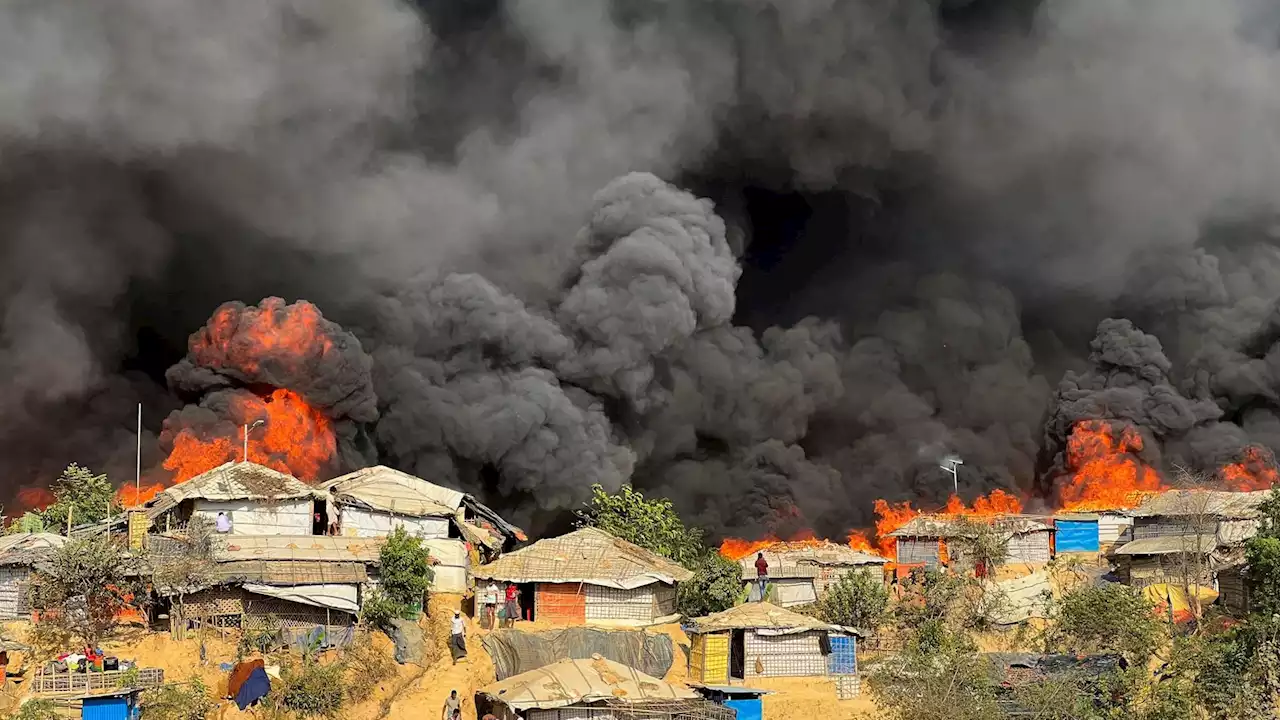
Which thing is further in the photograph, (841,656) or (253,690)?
(841,656)

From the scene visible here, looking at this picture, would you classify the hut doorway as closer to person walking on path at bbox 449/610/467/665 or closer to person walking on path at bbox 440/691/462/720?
person walking on path at bbox 449/610/467/665

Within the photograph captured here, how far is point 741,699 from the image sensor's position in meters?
36.9

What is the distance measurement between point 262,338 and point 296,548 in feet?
63.3

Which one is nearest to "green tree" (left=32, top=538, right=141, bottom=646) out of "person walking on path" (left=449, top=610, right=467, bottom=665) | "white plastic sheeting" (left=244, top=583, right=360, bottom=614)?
"white plastic sheeting" (left=244, top=583, right=360, bottom=614)

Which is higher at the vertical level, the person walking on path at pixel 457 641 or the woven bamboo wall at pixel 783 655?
the person walking on path at pixel 457 641

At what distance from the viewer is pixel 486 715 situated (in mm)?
35281

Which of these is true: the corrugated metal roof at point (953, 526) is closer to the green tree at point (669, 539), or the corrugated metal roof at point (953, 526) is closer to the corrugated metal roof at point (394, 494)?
the green tree at point (669, 539)

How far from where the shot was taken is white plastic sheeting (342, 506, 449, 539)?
49219mm

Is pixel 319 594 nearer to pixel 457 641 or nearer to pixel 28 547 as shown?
pixel 457 641

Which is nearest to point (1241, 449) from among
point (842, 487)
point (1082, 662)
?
point (842, 487)

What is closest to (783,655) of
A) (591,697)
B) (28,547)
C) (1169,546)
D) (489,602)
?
(591,697)

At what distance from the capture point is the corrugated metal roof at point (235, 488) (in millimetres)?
45938

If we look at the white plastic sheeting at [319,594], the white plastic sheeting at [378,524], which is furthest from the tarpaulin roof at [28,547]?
the white plastic sheeting at [378,524]

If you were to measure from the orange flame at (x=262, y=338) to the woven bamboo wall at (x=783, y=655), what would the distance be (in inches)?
1069
